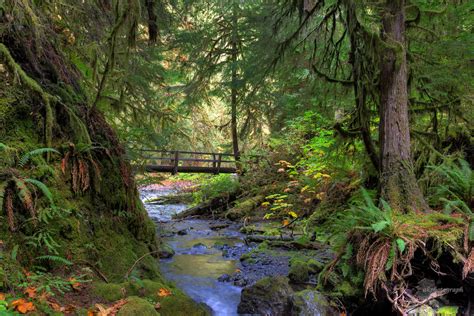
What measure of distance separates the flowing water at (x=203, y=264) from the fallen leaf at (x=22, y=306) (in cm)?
322

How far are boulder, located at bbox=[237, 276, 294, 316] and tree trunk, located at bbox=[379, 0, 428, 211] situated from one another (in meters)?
1.98

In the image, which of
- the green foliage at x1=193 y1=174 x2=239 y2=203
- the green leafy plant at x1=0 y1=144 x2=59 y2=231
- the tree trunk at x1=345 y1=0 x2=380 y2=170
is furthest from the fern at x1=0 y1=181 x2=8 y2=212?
the green foliage at x1=193 y1=174 x2=239 y2=203

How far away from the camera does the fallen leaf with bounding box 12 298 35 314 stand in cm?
246

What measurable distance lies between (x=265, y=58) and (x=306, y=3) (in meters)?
1.69

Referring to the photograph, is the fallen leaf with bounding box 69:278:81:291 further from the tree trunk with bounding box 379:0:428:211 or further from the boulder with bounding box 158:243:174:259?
the boulder with bounding box 158:243:174:259

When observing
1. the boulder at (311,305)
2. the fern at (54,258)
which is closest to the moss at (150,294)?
the fern at (54,258)

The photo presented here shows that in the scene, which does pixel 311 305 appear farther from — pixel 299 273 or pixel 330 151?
pixel 330 151

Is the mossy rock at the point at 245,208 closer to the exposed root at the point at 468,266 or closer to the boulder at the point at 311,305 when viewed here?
the boulder at the point at 311,305

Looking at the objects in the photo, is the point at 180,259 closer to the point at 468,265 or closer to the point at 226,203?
the point at 468,265

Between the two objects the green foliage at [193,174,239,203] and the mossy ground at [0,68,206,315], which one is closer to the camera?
the mossy ground at [0,68,206,315]

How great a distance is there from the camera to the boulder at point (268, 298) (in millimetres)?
4867

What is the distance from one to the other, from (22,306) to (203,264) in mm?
5380

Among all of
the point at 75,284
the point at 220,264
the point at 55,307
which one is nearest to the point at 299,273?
the point at 220,264

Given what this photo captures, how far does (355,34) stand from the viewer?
529 cm
